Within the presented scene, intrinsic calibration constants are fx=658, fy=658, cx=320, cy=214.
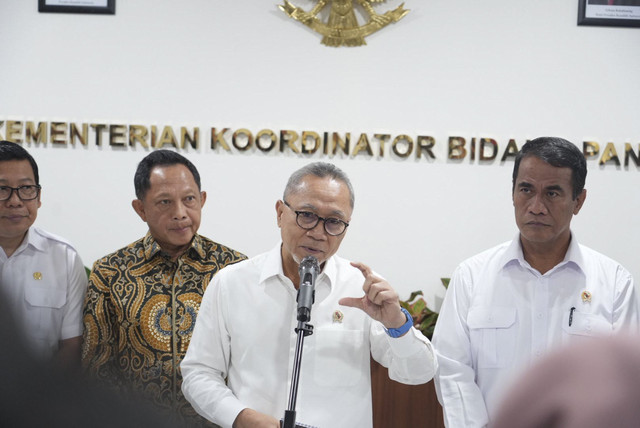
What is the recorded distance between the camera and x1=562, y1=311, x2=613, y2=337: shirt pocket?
240 cm

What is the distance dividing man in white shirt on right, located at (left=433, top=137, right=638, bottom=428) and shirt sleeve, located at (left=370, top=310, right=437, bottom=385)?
32 centimetres

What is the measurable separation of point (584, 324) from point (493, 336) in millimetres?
328

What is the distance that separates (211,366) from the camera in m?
2.21

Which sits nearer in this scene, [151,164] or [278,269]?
[278,269]

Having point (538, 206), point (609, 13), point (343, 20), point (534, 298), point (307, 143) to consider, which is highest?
point (609, 13)

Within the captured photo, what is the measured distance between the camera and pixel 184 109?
13.0ft

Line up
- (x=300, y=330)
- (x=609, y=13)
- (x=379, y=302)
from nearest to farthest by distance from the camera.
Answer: (x=300, y=330) → (x=379, y=302) → (x=609, y=13)

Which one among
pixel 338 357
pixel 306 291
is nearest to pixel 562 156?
pixel 338 357

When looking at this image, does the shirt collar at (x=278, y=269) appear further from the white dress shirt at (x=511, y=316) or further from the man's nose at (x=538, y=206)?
the man's nose at (x=538, y=206)

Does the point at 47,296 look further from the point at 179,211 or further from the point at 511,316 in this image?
the point at 511,316

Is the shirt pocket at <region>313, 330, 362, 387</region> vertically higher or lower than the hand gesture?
lower

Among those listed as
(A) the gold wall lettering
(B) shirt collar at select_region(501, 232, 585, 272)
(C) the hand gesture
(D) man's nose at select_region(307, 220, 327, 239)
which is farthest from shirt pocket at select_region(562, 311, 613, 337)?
(A) the gold wall lettering

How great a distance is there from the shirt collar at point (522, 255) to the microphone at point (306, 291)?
3.35 feet

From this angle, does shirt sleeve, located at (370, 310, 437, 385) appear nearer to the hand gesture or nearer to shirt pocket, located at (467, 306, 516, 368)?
the hand gesture
